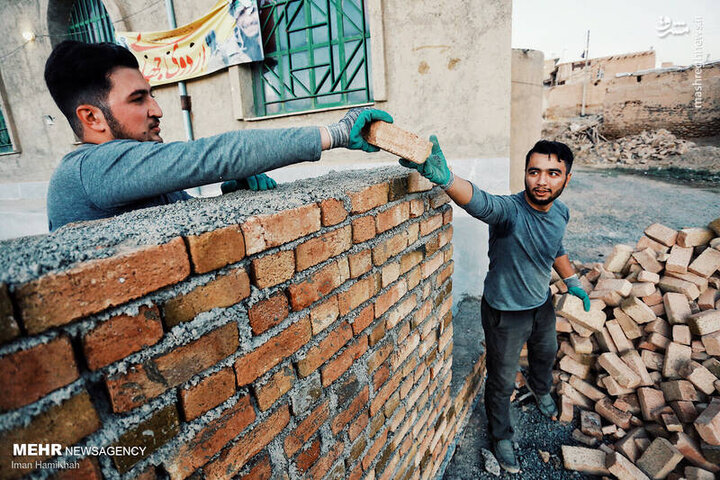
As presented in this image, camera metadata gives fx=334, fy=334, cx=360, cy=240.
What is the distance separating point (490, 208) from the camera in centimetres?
204

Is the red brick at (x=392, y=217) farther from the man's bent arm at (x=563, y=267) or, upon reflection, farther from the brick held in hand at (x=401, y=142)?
the man's bent arm at (x=563, y=267)

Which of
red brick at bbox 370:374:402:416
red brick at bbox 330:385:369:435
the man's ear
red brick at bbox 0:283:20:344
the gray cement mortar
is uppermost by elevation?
the man's ear

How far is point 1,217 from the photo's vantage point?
7.45 metres

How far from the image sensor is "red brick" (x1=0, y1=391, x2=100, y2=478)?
488 mm

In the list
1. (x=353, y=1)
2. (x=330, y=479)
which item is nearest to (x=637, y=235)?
(x=353, y=1)

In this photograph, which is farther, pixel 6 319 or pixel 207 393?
pixel 207 393

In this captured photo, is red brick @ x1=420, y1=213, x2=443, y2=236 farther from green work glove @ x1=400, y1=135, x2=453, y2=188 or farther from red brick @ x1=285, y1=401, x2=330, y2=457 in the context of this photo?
red brick @ x1=285, y1=401, x2=330, y2=457

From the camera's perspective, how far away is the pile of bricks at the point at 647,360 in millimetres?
2258

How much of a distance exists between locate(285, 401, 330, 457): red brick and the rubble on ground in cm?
1631

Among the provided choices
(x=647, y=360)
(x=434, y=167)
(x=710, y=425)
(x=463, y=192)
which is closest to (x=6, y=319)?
(x=434, y=167)

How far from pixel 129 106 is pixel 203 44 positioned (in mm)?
4470

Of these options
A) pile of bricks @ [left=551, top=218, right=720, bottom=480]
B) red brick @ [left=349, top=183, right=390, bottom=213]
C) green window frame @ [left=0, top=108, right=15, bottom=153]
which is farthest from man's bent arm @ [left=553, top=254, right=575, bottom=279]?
green window frame @ [left=0, top=108, right=15, bottom=153]

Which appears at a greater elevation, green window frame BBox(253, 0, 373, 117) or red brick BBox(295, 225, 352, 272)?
green window frame BBox(253, 0, 373, 117)

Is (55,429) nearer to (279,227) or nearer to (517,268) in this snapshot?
(279,227)
